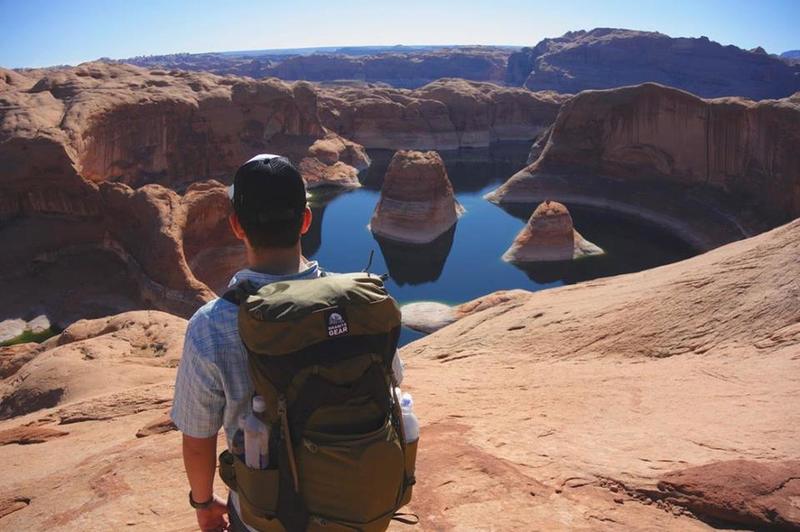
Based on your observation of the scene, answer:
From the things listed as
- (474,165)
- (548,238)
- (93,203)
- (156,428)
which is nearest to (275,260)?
(156,428)

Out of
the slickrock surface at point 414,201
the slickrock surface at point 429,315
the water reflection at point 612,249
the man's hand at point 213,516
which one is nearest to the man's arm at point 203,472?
the man's hand at point 213,516

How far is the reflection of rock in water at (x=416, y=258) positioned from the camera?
91.4ft

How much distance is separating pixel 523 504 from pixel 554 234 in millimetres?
25759

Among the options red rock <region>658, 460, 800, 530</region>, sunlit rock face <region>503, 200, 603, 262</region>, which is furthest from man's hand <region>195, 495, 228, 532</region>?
sunlit rock face <region>503, 200, 603, 262</region>

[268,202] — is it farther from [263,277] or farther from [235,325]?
[235,325]

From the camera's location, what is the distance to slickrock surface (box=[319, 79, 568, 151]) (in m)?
59.1

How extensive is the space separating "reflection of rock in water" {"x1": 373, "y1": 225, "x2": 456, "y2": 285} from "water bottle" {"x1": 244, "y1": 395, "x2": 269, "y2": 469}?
2465cm

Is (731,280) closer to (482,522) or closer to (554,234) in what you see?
(482,522)

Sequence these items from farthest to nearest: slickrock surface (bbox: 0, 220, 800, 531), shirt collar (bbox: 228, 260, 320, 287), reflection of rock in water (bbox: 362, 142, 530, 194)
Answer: reflection of rock in water (bbox: 362, 142, 530, 194) < slickrock surface (bbox: 0, 220, 800, 531) < shirt collar (bbox: 228, 260, 320, 287)

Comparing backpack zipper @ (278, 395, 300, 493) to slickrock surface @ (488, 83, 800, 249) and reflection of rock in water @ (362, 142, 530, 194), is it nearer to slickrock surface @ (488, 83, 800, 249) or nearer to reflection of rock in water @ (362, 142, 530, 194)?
slickrock surface @ (488, 83, 800, 249)

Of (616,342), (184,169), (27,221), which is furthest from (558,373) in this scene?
(184,169)

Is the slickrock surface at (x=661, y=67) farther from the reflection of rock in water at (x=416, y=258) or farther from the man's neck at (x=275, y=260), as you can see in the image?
the man's neck at (x=275, y=260)

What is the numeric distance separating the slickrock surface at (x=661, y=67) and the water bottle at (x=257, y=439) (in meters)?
98.2

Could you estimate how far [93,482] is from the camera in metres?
4.80
